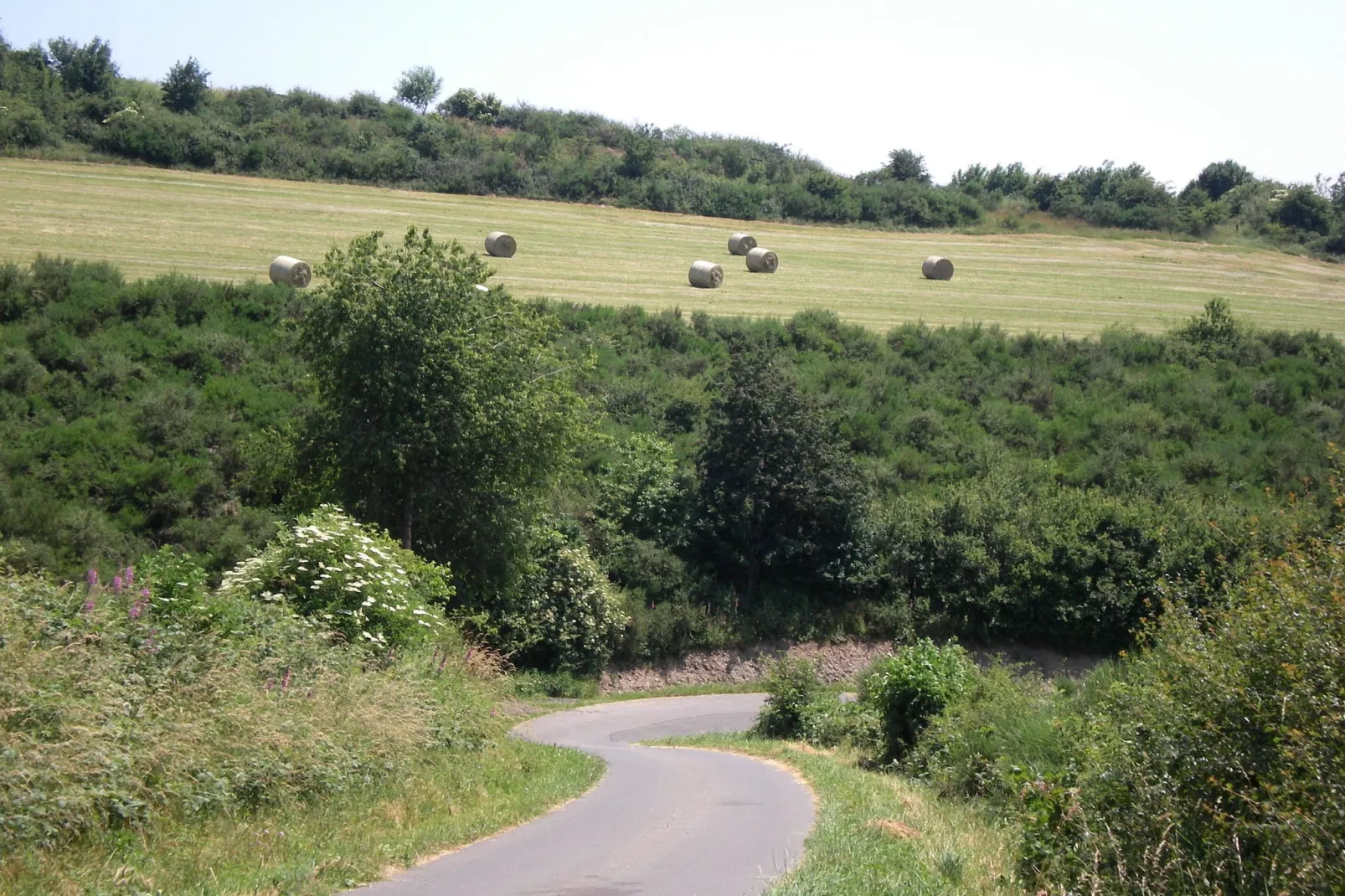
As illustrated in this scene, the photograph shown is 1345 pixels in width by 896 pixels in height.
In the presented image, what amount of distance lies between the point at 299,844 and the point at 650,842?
9.58 ft

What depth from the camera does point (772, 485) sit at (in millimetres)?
33344

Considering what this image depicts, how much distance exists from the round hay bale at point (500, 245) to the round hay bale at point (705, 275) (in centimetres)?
805

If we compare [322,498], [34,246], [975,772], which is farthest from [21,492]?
[975,772]

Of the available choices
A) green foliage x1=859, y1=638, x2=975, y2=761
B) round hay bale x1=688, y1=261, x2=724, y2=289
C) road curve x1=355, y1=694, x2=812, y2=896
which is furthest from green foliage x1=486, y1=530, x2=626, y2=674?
round hay bale x1=688, y1=261, x2=724, y2=289

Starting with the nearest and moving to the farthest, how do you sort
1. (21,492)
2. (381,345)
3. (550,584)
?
(381,345) → (21,492) → (550,584)

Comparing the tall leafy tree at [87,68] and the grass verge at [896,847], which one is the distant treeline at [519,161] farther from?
the grass verge at [896,847]

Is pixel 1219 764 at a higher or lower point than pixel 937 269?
lower

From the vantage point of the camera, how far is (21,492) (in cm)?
2752

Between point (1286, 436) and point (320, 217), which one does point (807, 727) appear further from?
point (320, 217)

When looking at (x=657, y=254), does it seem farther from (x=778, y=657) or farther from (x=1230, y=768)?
(x=1230, y=768)

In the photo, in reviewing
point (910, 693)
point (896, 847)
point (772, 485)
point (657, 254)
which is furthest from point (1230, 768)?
point (657, 254)

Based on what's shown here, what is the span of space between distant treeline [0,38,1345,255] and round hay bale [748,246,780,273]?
16.5 meters

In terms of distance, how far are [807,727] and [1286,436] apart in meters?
29.9

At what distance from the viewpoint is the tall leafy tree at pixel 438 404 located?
961 inches
